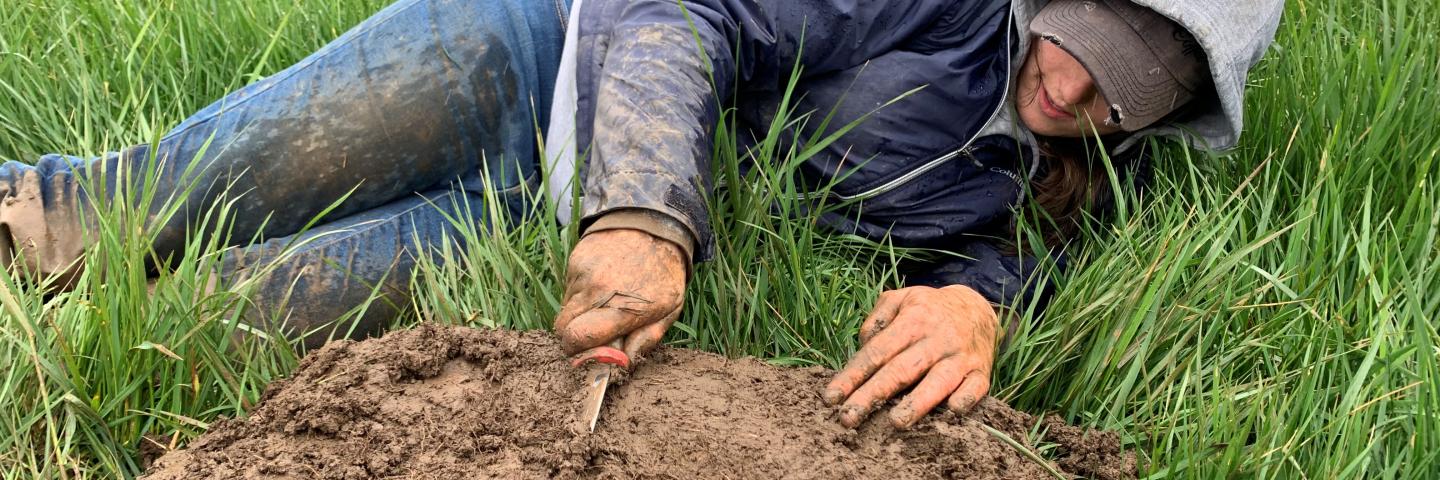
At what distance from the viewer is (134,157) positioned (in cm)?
205

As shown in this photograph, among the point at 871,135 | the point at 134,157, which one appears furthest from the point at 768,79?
the point at 134,157

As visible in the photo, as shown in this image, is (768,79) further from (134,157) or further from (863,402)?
(134,157)

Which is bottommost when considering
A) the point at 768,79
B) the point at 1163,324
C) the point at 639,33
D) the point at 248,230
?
the point at 1163,324

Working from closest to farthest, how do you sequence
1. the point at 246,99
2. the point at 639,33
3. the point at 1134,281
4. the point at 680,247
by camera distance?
the point at 680,247 → the point at 1134,281 → the point at 639,33 → the point at 246,99

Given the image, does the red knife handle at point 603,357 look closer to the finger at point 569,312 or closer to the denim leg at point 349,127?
the finger at point 569,312

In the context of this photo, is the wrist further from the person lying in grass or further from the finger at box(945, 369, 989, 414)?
the finger at box(945, 369, 989, 414)

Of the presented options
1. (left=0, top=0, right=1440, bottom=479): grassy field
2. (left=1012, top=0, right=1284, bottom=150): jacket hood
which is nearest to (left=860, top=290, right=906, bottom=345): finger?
(left=0, top=0, right=1440, bottom=479): grassy field

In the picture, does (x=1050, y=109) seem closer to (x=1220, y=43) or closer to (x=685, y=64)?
(x=1220, y=43)

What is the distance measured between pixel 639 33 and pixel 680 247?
469mm

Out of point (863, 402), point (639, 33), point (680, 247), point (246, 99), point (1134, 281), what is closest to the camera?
point (863, 402)

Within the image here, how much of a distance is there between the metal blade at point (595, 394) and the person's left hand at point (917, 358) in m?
0.33

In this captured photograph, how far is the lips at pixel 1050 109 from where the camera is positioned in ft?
6.86

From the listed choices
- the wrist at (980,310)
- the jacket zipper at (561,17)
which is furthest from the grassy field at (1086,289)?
the jacket zipper at (561,17)

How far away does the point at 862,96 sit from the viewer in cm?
214
